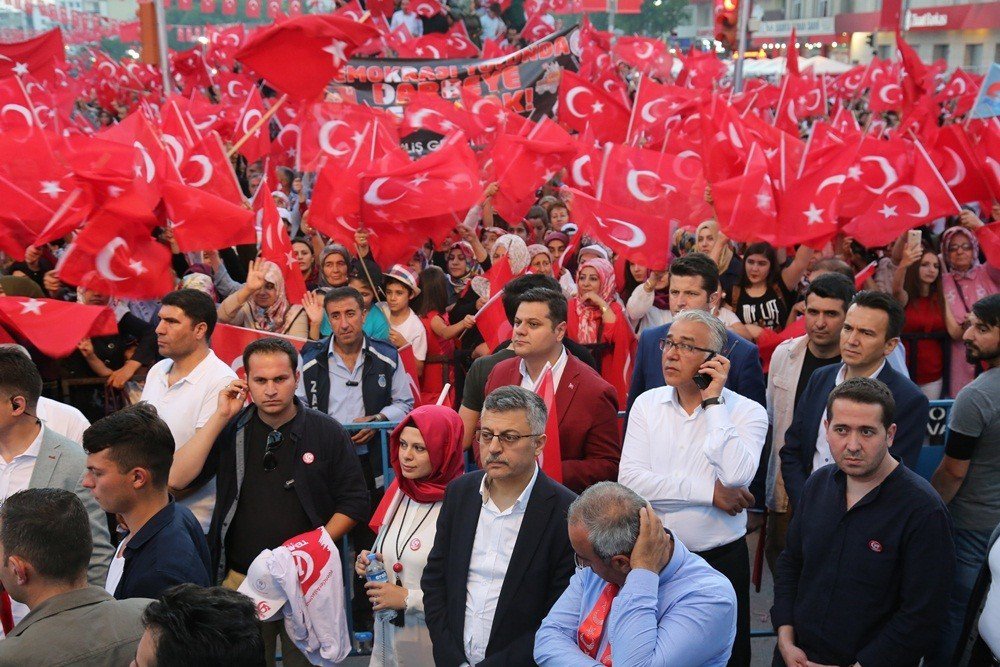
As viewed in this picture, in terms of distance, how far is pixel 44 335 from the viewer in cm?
598

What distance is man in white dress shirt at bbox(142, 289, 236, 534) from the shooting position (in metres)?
4.80

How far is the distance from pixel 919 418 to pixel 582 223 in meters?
3.71

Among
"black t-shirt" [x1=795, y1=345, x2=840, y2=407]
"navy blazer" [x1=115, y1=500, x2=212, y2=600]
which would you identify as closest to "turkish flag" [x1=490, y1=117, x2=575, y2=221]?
"black t-shirt" [x1=795, y1=345, x2=840, y2=407]

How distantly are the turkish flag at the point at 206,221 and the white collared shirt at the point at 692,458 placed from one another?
384 cm

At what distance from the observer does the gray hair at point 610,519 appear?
10.2 feet

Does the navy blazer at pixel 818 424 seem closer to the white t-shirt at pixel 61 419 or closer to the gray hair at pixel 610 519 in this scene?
the gray hair at pixel 610 519

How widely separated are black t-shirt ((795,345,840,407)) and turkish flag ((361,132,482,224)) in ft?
11.4

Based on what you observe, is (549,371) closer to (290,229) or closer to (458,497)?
(458,497)

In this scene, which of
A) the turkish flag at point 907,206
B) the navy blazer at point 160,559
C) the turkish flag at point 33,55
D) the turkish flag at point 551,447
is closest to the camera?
the navy blazer at point 160,559

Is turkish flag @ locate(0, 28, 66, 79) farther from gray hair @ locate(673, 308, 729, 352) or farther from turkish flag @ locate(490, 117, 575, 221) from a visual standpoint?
gray hair @ locate(673, 308, 729, 352)

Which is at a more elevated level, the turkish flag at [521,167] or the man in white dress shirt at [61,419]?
the turkish flag at [521,167]

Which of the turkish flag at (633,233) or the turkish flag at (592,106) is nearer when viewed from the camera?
the turkish flag at (633,233)

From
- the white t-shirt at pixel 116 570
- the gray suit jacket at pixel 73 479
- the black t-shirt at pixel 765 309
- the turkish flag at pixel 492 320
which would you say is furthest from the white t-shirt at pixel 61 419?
the black t-shirt at pixel 765 309

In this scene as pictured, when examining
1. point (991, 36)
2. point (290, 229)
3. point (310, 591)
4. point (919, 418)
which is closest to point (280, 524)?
point (310, 591)
